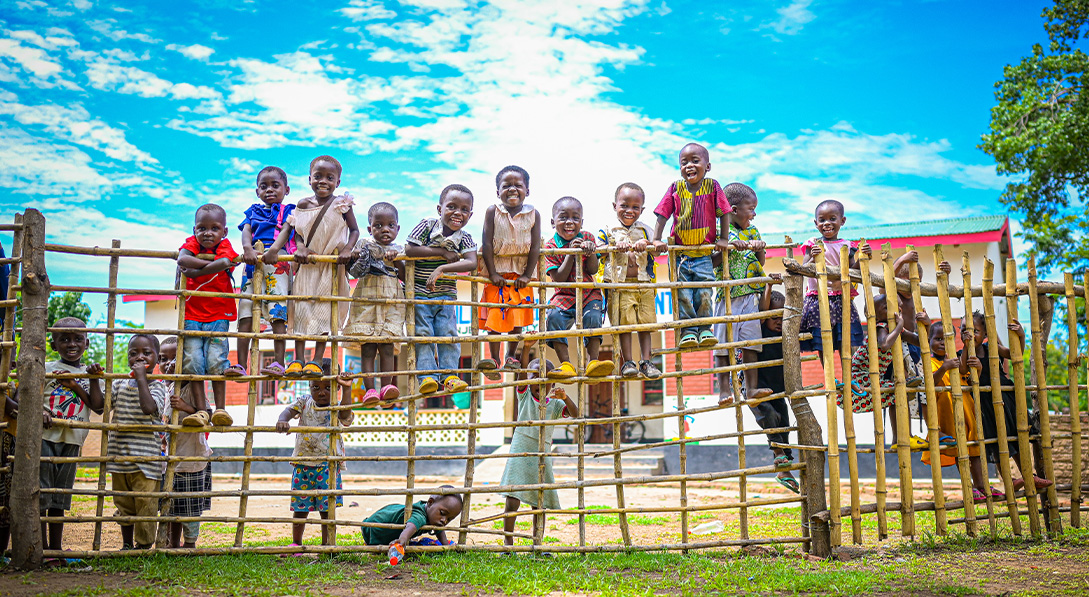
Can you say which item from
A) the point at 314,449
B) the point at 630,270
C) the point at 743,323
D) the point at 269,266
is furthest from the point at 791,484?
the point at 269,266

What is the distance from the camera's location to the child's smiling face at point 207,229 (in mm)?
5359

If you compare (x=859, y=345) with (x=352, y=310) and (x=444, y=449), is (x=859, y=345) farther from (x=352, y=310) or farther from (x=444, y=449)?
(x=444, y=449)

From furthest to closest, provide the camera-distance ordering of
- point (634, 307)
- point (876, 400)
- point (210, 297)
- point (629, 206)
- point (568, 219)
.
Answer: point (629, 206)
point (568, 219)
point (634, 307)
point (210, 297)
point (876, 400)

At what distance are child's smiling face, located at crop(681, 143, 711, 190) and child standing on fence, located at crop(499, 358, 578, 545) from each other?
184 centimetres

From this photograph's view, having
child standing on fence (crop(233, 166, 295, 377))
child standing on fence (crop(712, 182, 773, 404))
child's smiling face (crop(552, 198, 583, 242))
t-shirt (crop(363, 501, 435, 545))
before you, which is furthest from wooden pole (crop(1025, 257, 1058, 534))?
child standing on fence (crop(233, 166, 295, 377))

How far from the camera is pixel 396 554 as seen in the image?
4.92 m

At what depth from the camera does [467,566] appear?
4781 mm

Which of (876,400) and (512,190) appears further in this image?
(512,190)

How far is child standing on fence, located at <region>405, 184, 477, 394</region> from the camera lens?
5.54 m

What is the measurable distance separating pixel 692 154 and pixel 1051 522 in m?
3.67

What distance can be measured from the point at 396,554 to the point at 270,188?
2813mm

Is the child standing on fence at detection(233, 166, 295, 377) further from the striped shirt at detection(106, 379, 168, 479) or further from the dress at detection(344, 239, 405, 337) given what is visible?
the striped shirt at detection(106, 379, 168, 479)

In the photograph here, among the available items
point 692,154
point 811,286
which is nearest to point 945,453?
point 811,286

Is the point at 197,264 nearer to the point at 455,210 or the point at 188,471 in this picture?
the point at 188,471
